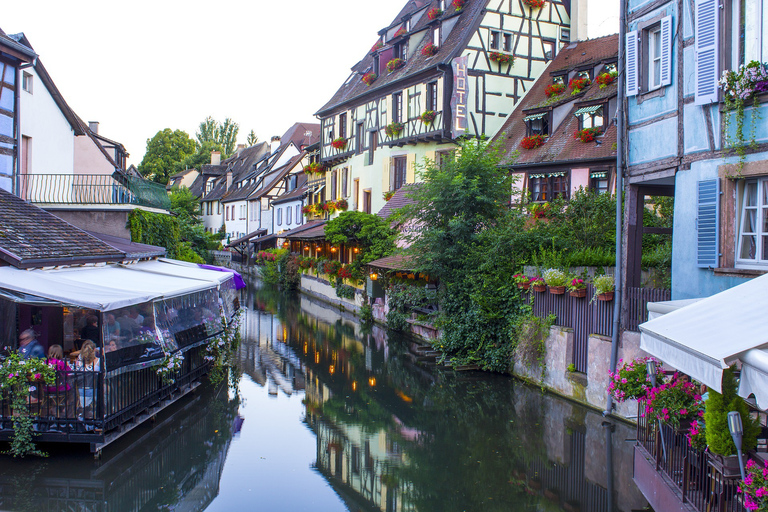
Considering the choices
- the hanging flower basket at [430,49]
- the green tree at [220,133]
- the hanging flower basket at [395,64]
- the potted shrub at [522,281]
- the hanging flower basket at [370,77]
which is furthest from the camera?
the green tree at [220,133]

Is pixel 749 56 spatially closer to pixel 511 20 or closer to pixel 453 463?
pixel 453 463

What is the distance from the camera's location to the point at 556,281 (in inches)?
458

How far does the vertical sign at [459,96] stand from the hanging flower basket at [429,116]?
964mm

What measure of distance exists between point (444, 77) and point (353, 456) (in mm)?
17278

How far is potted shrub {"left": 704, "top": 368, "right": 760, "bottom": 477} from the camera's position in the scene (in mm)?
4738

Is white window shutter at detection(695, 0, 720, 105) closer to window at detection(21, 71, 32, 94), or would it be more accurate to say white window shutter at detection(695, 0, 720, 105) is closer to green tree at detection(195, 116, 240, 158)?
window at detection(21, 71, 32, 94)

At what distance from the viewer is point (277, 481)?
780 cm

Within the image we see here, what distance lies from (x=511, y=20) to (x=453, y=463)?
19.9m

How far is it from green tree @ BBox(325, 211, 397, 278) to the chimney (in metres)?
10.8

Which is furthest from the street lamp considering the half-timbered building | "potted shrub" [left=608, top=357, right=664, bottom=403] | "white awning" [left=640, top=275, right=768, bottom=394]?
the half-timbered building

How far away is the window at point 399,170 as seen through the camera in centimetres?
2616

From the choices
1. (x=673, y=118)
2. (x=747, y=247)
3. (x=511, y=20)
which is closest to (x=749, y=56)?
(x=673, y=118)

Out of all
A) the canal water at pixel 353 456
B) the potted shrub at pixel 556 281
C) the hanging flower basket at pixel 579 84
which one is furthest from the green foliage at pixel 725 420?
the hanging flower basket at pixel 579 84

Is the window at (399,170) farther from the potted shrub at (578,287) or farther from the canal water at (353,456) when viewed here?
the potted shrub at (578,287)
